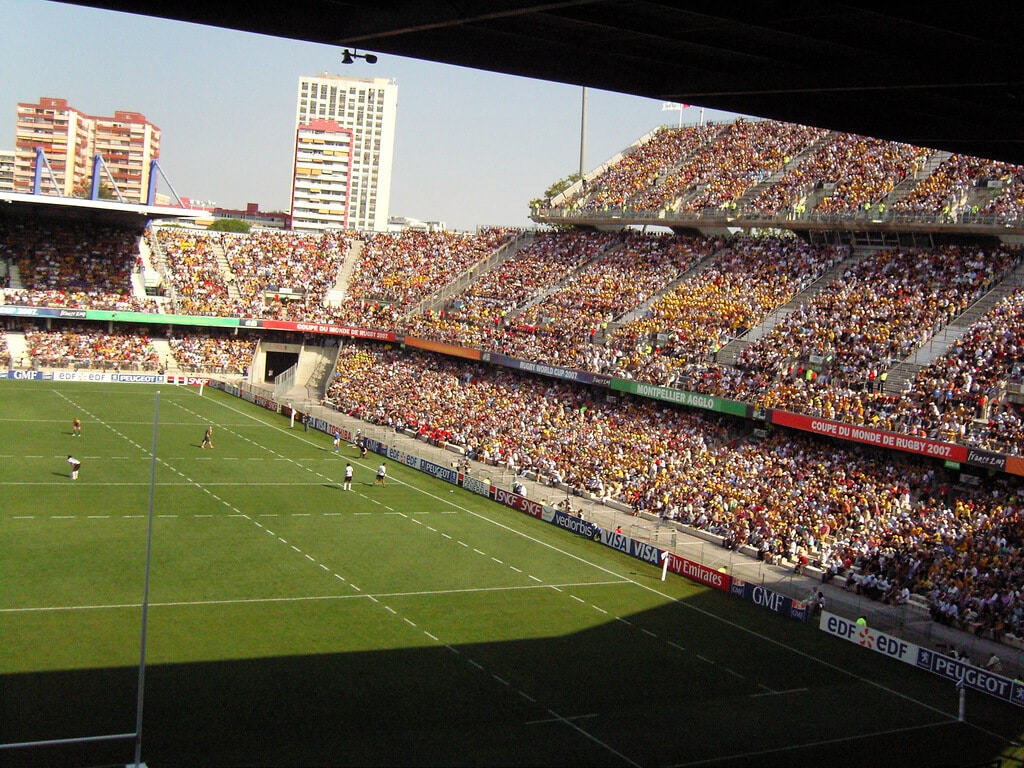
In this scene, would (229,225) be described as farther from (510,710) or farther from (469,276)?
(510,710)

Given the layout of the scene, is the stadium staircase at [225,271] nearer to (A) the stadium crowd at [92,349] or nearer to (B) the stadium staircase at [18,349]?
(A) the stadium crowd at [92,349]

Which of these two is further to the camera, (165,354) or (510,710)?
(165,354)

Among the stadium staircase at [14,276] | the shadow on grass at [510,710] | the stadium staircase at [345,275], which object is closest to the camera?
the shadow on grass at [510,710]

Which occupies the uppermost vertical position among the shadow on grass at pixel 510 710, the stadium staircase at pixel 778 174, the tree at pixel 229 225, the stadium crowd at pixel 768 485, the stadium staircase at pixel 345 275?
the stadium staircase at pixel 778 174

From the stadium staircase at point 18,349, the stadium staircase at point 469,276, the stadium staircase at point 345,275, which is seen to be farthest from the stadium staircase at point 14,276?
the stadium staircase at point 469,276

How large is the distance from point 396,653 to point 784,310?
32.4m

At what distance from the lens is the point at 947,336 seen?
141 ft

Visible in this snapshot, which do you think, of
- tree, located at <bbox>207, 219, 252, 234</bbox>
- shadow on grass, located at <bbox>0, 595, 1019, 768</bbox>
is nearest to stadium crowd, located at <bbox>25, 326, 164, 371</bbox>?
shadow on grass, located at <bbox>0, 595, 1019, 768</bbox>

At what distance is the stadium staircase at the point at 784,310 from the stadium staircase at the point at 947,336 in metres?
8.28

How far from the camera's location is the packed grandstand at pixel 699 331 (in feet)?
121

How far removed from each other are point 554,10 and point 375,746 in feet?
46.6

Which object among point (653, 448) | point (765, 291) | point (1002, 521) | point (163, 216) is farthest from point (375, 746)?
point (163, 216)

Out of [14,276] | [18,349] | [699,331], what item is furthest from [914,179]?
[14,276]

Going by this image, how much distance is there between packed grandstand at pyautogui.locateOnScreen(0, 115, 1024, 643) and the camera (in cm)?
3700
